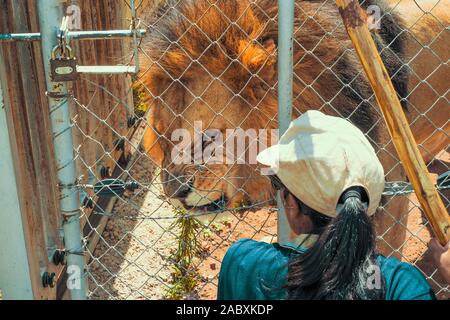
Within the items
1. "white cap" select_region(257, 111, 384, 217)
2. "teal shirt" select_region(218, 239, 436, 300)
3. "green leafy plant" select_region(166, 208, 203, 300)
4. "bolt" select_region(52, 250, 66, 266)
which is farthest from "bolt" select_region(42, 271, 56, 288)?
"white cap" select_region(257, 111, 384, 217)

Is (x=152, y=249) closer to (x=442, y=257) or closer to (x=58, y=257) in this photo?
(x=58, y=257)

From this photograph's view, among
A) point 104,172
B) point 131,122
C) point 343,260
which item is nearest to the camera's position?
point 343,260

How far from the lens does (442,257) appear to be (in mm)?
1446

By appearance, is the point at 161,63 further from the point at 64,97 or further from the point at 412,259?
the point at 412,259

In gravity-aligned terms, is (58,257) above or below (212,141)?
below

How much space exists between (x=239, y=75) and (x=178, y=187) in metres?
0.51

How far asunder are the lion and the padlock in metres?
0.79

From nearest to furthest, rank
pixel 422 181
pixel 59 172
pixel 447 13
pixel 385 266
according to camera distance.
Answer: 1. pixel 385 266
2. pixel 422 181
3. pixel 59 172
4. pixel 447 13

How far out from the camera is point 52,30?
1.64 meters

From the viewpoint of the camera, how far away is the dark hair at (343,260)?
1188 mm

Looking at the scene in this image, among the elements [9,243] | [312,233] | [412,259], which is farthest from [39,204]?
[412,259]

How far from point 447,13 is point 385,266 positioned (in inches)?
91.7

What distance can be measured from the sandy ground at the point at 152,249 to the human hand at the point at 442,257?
4.68ft

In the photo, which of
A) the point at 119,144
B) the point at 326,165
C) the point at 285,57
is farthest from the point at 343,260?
the point at 119,144
